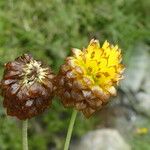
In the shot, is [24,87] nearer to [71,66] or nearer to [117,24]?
[71,66]

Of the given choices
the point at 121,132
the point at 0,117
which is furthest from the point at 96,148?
the point at 0,117

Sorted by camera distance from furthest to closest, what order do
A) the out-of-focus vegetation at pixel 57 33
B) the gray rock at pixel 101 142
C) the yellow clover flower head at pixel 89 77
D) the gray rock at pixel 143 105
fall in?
the gray rock at pixel 143 105 < the gray rock at pixel 101 142 < the out-of-focus vegetation at pixel 57 33 < the yellow clover flower head at pixel 89 77

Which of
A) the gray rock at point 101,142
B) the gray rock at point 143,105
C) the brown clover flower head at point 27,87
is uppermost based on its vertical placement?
the gray rock at point 143,105

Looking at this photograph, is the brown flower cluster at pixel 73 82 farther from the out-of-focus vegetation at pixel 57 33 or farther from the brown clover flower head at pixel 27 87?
the out-of-focus vegetation at pixel 57 33

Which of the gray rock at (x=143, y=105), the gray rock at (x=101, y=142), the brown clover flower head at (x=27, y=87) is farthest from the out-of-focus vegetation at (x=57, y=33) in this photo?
the brown clover flower head at (x=27, y=87)

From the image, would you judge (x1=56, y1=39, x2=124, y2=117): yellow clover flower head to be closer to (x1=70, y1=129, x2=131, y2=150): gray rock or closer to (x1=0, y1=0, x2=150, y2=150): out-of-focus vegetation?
(x1=0, y1=0, x2=150, y2=150): out-of-focus vegetation

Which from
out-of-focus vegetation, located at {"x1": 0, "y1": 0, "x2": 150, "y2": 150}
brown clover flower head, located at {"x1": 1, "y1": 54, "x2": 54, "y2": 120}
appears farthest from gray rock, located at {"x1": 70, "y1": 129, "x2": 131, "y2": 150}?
brown clover flower head, located at {"x1": 1, "y1": 54, "x2": 54, "y2": 120}

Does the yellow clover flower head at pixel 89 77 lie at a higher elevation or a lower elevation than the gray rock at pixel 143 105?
lower
